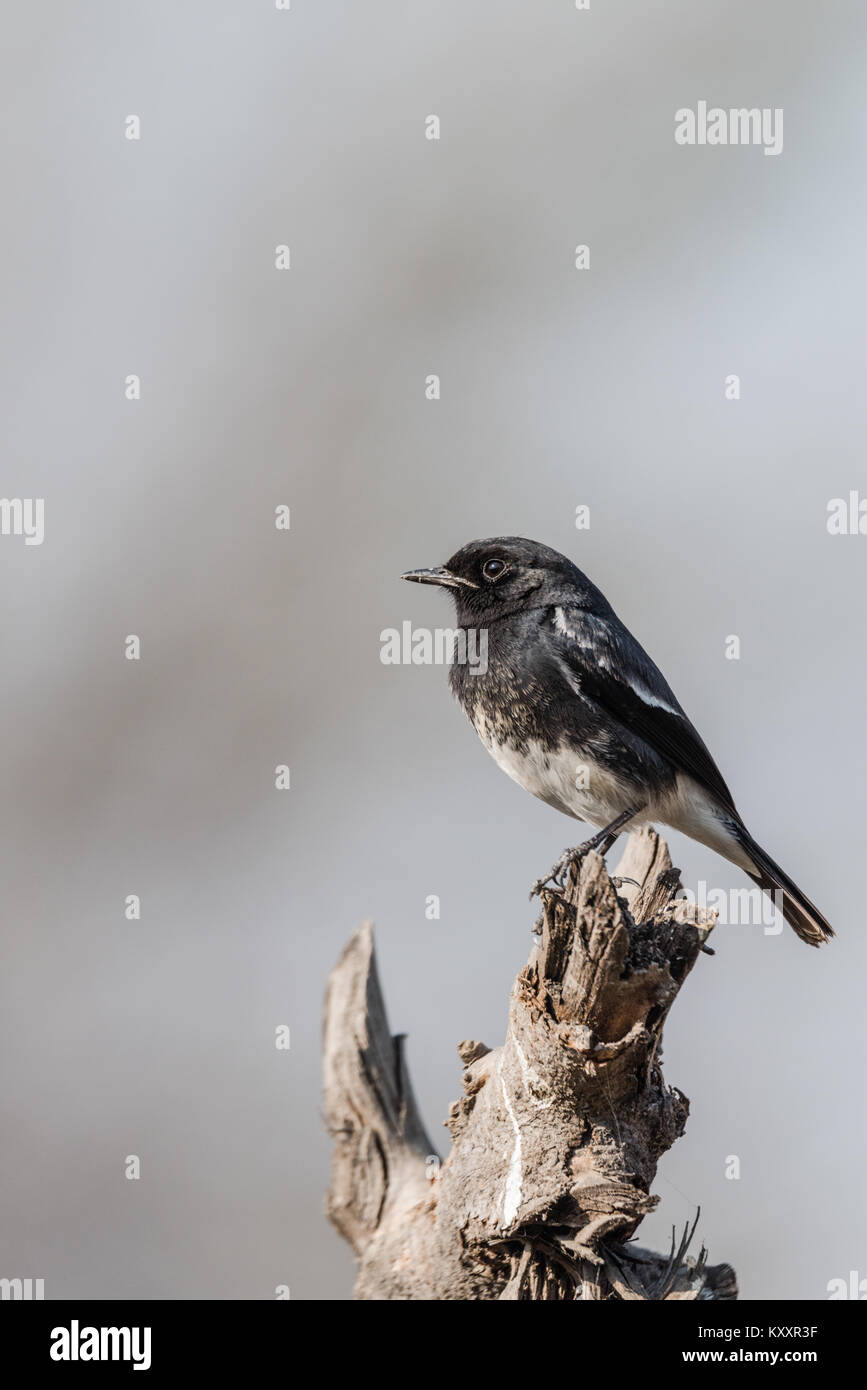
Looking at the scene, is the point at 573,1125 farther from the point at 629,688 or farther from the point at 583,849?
the point at 629,688

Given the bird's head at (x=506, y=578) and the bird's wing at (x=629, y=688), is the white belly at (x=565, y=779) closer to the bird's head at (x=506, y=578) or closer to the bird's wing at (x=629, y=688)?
the bird's wing at (x=629, y=688)

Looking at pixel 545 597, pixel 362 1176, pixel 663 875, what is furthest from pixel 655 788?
pixel 362 1176

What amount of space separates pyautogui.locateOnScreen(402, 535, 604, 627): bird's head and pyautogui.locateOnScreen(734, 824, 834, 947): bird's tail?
1.73 metres

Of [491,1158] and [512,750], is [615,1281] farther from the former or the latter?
[512,750]

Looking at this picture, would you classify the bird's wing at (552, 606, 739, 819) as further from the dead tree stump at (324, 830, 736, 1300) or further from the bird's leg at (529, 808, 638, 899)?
the dead tree stump at (324, 830, 736, 1300)

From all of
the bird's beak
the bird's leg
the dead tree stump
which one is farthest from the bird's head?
the dead tree stump

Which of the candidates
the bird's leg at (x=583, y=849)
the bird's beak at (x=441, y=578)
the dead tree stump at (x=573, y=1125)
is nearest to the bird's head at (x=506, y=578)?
the bird's beak at (x=441, y=578)

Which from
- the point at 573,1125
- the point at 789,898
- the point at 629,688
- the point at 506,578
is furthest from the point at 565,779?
the point at 573,1125

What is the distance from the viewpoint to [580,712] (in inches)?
235

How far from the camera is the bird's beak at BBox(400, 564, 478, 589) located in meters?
6.50

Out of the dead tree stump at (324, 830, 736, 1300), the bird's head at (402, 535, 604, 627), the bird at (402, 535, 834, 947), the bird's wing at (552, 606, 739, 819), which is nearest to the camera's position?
the dead tree stump at (324, 830, 736, 1300)
